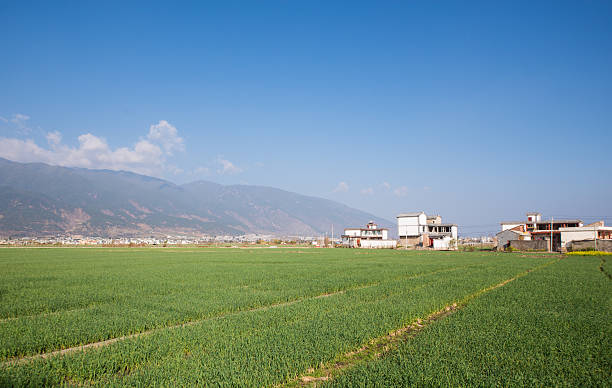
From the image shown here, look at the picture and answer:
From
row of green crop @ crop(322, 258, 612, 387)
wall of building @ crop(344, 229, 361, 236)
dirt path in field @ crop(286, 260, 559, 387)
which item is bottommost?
dirt path in field @ crop(286, 260, 559, 387)

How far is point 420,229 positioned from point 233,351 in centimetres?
8076

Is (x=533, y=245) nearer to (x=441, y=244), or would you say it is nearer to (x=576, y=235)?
(x=576, y=235)

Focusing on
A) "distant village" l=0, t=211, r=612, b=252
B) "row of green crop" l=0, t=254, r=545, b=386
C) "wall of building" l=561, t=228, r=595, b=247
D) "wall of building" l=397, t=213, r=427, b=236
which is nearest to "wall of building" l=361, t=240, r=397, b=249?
"distant village" l=0, t=211, r=612, b=252

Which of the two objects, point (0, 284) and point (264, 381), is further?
point (0, 284)

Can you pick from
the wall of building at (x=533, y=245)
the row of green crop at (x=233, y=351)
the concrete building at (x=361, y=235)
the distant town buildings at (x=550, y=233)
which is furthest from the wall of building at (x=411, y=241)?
the row of green crop at (x=233, y=351)

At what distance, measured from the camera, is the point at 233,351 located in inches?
266

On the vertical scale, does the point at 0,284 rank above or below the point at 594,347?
below

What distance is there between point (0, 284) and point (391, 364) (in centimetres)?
1978

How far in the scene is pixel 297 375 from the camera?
231 inches

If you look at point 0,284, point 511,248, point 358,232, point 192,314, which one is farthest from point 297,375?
point 358,232

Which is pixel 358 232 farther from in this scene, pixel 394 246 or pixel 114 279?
pixel 114 279

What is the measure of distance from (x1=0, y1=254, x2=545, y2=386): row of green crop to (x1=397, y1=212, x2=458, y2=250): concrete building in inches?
2736

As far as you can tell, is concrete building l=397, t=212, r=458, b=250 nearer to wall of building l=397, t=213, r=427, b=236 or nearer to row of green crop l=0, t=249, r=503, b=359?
wall of building l=397, t=213, r=427, b=236

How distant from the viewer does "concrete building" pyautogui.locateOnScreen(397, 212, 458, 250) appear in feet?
253
